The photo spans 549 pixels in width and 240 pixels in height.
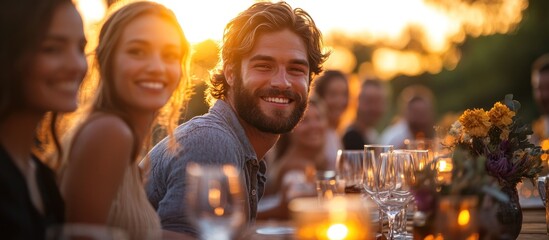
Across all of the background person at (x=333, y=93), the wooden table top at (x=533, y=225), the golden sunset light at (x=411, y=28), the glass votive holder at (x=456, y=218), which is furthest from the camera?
the golden sunset light at (x=411, y=28)

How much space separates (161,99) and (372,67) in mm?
43487

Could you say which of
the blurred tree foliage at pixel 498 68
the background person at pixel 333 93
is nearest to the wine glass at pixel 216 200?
the background person at pixel 333 93

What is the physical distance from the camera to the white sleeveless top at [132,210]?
2.40 meters

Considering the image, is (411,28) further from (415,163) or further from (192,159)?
(415,163)

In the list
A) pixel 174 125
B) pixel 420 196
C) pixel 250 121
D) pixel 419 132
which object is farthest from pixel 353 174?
pixel 419 132

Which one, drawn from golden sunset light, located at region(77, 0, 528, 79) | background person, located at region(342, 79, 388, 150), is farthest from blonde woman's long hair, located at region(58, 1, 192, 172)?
golden sunset light, located at region(77, 0, 528, 79)

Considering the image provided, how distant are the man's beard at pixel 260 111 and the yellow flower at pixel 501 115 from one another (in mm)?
1117

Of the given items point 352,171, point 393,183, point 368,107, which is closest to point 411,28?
point 368,107

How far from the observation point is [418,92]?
11008 millimetres

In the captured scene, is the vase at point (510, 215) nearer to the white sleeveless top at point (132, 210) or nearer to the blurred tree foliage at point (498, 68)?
the white sleeveless top at point (132, 210)

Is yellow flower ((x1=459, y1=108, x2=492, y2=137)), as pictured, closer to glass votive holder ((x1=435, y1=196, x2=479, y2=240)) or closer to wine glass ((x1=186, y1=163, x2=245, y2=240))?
glass votive holder ((x1=435, y1=196, x2=479, y2=240))

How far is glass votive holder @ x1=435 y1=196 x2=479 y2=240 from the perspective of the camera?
2221mm

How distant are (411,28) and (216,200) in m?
40.0

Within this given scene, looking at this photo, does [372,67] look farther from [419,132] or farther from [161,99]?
[161,99]
